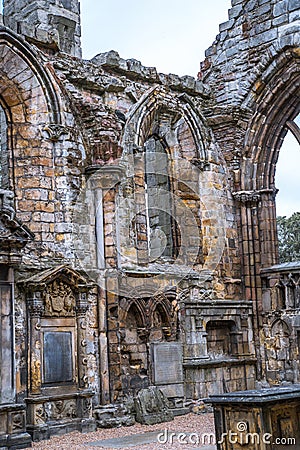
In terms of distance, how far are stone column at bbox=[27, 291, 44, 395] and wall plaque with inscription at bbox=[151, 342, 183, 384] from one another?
225 cm

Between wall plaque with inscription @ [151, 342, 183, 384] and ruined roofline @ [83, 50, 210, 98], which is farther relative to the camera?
ruined roofline @ [83, 50, 210, 98]

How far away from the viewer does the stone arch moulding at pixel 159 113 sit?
516 inches

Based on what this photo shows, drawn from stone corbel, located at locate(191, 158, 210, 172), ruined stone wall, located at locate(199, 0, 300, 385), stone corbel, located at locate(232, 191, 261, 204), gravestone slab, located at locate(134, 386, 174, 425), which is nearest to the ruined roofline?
ruined stone wall, located at locate(199, 0, 300, 385)

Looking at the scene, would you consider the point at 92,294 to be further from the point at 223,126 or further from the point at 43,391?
the point at 223,126

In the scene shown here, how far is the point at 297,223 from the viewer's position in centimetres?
2370

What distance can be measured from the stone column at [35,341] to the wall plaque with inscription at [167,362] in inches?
88.5

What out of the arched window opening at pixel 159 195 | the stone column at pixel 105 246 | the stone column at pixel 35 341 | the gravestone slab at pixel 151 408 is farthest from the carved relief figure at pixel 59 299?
the arched window opening at pixel 159 195

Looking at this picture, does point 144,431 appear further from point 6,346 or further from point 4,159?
point 4,159

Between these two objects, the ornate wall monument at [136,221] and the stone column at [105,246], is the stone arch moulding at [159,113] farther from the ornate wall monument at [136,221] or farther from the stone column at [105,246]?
the stone column at [105,246]

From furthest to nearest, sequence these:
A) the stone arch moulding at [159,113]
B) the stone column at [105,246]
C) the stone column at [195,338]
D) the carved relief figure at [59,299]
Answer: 1. the stone arch moulding at [159,113]
2. the stone column at [195,338]
3. the stone column at [105,246]
4. the carved relief figure at [59,299]

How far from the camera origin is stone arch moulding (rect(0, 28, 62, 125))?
452 inches

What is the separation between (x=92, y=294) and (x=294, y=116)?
A: 549 cm

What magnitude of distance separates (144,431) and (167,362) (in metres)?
1.81

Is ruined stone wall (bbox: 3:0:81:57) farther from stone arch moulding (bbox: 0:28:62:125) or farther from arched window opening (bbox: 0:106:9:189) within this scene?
arched window opening (bbox: 0:106:9:189)
